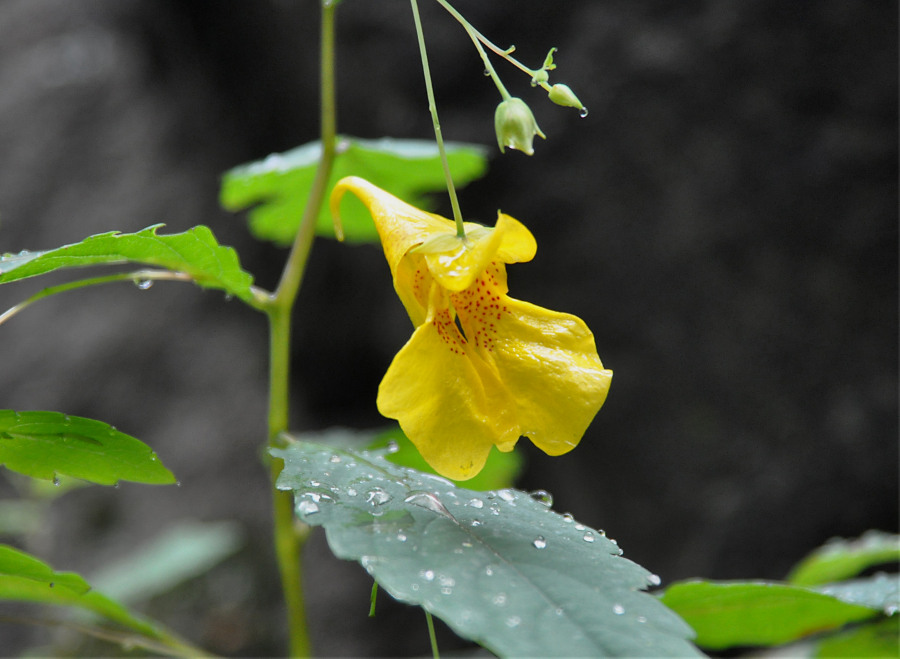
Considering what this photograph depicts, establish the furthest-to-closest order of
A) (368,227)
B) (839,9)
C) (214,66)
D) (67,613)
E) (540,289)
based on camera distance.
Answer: (214,66)
(67,613)
(540,289)
(839,9)
(368,227)

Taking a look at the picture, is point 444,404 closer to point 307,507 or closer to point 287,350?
point 307,507

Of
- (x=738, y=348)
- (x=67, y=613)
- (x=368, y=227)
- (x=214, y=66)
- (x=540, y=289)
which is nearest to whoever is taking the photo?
(x=368, y=227)

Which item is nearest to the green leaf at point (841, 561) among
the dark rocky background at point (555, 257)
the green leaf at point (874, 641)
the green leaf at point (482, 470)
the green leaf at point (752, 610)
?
the green leaf at point (874, 641)

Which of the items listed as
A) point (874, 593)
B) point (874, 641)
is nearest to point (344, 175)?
point (874, 593)

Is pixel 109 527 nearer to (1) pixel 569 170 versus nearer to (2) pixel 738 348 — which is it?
(1) pixel 569 170

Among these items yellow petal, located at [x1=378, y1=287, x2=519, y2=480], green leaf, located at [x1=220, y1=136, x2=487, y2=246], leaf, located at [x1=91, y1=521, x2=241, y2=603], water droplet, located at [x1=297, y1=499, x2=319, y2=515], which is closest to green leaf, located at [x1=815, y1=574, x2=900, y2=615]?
yellow petal, located at [x1=378, y1=287, x2=519, y2=480]

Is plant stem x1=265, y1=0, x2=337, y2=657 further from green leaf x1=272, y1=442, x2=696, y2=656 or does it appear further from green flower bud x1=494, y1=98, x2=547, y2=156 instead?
green flower bud x1=494, y1=98, x2=547, y2=156

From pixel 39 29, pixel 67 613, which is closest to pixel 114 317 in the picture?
pixel 67 613

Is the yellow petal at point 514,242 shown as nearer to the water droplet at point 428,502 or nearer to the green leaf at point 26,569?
the water droplet at point 428,502
